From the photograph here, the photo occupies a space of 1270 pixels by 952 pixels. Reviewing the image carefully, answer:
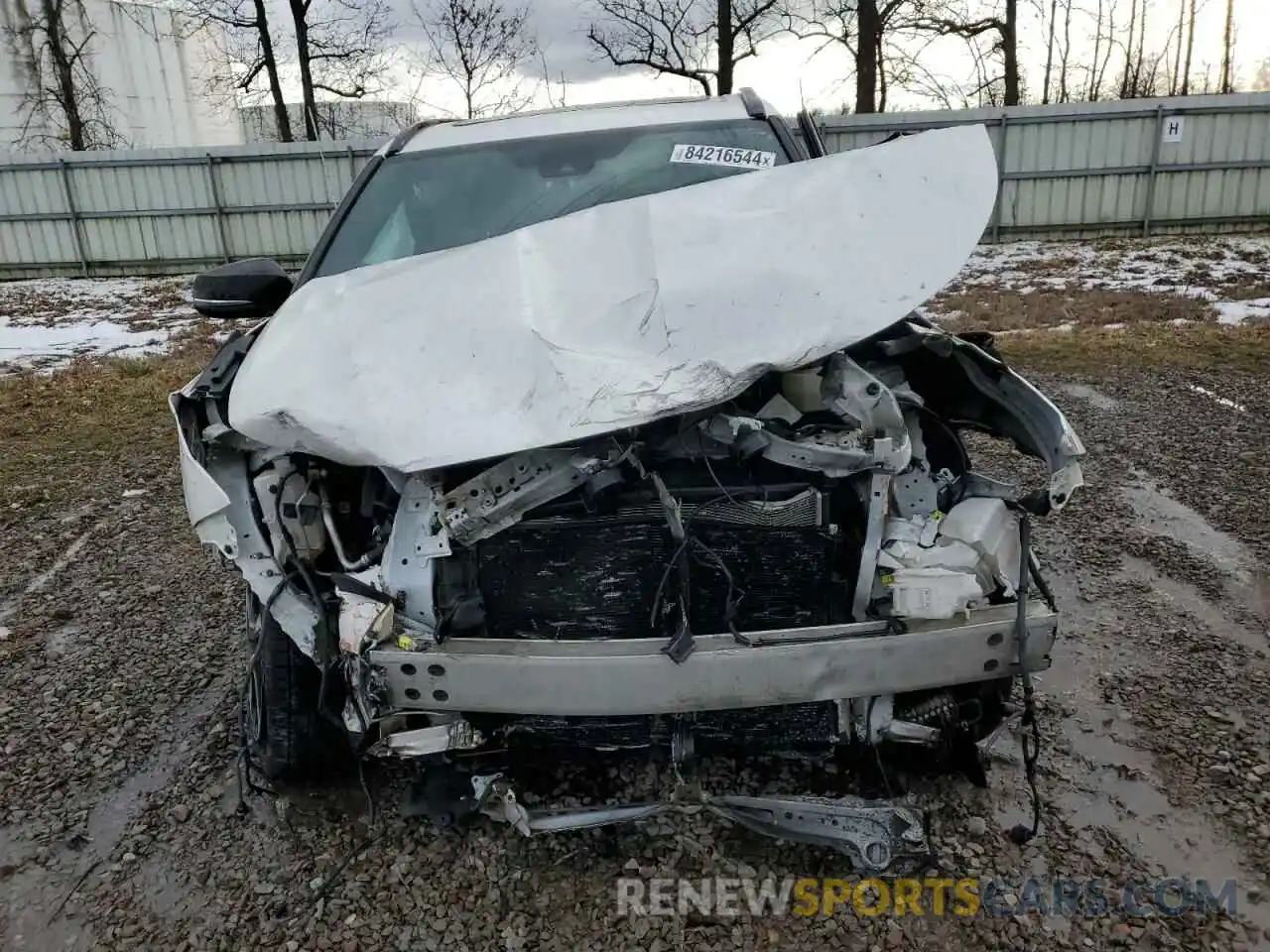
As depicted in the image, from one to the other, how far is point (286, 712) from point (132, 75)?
92.5ft

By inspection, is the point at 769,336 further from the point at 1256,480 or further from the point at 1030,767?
the point at 1256,480

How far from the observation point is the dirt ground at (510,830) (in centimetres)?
213

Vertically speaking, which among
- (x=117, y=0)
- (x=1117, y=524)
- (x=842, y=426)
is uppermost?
(x=117, y=0)

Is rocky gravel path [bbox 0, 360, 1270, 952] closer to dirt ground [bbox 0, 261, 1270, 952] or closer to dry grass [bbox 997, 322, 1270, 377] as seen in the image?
dirt ground [bbox 0, 261, 1270, 952]

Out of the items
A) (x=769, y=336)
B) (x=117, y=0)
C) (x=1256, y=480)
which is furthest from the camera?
(x=117, y=0)

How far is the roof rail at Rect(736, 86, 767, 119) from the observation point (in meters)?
3.42

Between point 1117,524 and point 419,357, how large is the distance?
3.47 m

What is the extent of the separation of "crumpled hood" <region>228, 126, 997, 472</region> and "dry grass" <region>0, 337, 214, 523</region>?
371 cm

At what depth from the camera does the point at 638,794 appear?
255 cm

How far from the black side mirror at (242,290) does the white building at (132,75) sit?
20.1 m

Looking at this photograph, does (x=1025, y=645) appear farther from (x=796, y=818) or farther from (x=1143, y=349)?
(x=1143, y=349)

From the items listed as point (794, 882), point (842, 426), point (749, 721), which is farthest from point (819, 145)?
point (794, 882)
